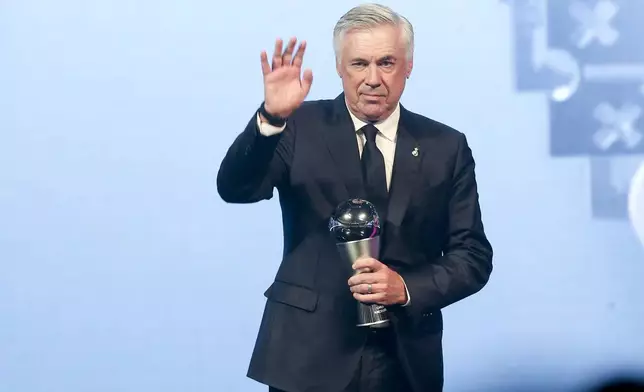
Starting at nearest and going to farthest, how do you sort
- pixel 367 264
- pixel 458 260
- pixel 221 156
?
pixel 367 264 → pixel 458 260 → pixel 221 156

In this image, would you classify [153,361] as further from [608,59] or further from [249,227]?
[608,59]

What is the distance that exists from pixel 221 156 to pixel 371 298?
3.72ft

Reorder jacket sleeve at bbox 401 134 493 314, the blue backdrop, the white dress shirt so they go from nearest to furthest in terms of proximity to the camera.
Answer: jacket sleeve at bbox 401 134 493 314 < the white dress shirt < the blue backdrop

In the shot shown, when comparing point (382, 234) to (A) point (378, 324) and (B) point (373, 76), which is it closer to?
(A) point (378, 324)

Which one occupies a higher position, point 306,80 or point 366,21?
point 366,21

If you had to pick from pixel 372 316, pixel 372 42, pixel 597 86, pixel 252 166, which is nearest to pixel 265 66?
pixel 252 166

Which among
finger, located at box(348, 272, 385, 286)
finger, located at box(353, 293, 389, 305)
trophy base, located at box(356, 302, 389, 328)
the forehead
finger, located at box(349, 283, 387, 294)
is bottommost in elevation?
trophy base, located at box(356, 302, 389, 328)

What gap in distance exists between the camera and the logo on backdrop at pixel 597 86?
282 centimetres

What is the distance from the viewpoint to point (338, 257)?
1992 millimetres

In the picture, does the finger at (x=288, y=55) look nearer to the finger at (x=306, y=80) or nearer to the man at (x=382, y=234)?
the finger at (x=306, y=80)

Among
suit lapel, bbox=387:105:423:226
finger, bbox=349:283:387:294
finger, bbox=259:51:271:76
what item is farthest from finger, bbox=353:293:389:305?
finger, bbox=259:51:271:76

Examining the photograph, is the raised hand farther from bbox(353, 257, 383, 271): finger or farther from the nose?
bbox(353, 257, 383, 271): finger

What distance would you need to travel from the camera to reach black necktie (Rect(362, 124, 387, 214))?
78.7 inches

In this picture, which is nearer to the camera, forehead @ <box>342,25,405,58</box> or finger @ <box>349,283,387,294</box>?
finger @ <box>349,283,387,294</box>
